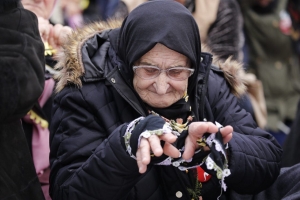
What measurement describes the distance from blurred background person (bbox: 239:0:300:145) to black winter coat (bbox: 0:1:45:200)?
12.2 ft

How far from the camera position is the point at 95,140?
2756 millimetres

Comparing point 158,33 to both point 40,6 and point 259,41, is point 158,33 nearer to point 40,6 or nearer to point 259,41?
point 40,6

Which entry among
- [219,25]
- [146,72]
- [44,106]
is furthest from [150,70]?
[219,25]

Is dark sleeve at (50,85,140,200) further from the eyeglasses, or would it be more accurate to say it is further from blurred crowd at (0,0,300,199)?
blurred crowd at (0,0,300,199)

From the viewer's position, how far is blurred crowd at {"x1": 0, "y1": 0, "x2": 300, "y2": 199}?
174 inches

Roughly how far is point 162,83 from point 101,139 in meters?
0.37

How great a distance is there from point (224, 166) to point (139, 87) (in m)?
0.56

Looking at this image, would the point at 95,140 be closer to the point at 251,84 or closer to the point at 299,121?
the point at 299,121

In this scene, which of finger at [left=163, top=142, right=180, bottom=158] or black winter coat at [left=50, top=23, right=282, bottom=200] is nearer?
finger at [left=163, top=142, right=180, bottom=158]

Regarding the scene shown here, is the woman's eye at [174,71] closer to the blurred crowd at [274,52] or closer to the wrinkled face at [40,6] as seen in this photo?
the wrinkled face at [40,6]

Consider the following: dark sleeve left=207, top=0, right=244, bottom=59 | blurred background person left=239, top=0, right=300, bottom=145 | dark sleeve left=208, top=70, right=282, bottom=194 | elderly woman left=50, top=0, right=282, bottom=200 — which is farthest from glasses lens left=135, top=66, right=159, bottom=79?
blurred background person left=239, top=0, right=300, bottom=145

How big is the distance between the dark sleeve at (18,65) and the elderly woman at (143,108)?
39cm

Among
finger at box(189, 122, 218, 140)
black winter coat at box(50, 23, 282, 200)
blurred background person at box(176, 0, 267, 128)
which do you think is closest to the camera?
finger at box(189, 122, 218, 140)

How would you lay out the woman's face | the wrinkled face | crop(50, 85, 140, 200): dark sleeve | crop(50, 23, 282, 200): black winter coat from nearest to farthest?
crop(50, 85, 140, 200): dark sleeve, crop(50, 23, 282, 200): black winter coat, the woman's face, the wrinkled face
